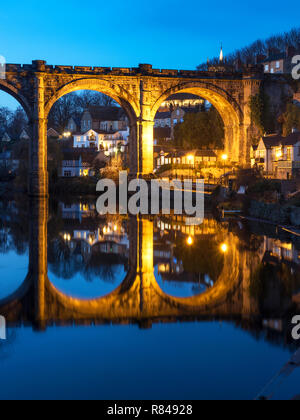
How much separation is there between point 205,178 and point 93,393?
3889 centimetres

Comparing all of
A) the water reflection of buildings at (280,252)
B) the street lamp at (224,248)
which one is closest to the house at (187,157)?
the water reflection of buildings at (280,252)

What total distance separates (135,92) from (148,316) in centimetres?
3579

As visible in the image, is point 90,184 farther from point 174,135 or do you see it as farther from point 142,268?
point 142,268

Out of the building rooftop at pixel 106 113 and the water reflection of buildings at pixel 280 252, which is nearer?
the water reflection of buildings at pixel 280 252

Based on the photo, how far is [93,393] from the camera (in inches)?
259

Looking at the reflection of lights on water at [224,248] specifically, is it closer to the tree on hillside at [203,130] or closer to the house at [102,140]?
the tree on hillside at [203,130]

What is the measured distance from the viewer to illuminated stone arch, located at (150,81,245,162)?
45.7m

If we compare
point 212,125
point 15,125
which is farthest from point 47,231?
point 15,125

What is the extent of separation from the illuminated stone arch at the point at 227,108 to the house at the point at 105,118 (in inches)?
1460

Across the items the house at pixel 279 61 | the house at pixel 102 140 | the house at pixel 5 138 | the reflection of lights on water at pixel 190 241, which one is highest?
the house at pixel 279 61

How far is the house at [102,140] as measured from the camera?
7669cm

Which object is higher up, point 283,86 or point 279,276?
point 283,86

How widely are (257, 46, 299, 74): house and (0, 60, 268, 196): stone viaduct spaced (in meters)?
29.0

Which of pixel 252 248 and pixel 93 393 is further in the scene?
pixel 252 248
